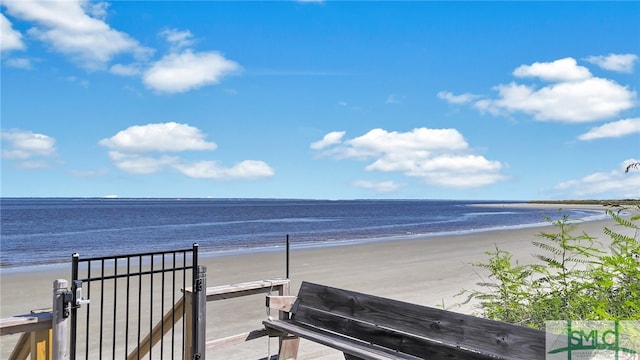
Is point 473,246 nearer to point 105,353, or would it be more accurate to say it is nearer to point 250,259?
point 250,259

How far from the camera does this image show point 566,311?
15.8ft

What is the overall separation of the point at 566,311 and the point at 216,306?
6379 mm

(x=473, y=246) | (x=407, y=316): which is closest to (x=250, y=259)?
(x=473, y=246)

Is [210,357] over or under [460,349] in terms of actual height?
under

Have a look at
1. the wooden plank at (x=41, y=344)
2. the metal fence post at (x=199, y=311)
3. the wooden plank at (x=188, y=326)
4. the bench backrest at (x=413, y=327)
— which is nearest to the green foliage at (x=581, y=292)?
the bench backrest at (x=413, y=327)

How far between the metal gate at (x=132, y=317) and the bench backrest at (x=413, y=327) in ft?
3.98

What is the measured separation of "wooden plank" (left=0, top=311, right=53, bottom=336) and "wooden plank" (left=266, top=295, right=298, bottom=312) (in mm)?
2004

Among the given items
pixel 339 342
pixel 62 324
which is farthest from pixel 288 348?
pixel 62 324

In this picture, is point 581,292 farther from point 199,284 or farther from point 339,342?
point 199,284

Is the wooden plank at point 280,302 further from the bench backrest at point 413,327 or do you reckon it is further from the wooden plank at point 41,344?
the wooden plank at point 41,344

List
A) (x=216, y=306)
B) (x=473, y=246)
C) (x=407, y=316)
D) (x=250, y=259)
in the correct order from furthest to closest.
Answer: (x=473, y=246) → (x=250, y=259) → (x=216, y=306) → (x=407, y=316)

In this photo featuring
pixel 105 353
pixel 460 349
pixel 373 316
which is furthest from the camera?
pixel 105 353

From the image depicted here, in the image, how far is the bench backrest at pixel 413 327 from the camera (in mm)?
3225

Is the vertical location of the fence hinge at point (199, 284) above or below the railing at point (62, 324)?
above
